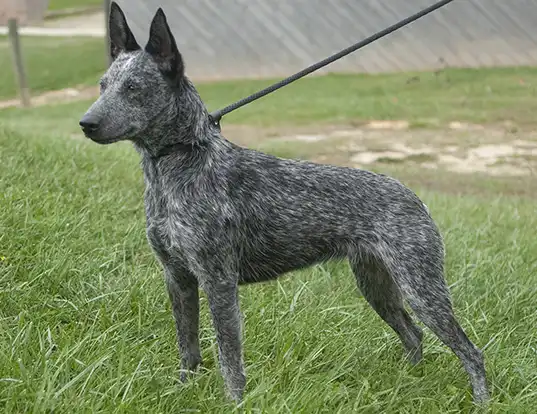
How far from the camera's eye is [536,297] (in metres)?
4.93

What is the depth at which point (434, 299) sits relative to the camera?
356 cm

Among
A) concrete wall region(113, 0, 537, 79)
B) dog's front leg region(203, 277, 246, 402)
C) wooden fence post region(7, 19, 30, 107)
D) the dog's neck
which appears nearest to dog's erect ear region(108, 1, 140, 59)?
the dog's neck

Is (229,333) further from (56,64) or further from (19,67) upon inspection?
(56,64)

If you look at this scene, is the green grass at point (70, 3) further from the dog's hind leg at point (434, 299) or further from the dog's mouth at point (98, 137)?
the dog's hind leg at point (434, 299)

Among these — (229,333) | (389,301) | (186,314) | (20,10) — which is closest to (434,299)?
(389,301)

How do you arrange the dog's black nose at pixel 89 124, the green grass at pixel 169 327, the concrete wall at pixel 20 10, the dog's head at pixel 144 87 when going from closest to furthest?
the dog's black nose at pixel 89 124
the dog's head at pixel 144 87
the green grass at pixel 169 327
the concrete wall at pixel 20 10

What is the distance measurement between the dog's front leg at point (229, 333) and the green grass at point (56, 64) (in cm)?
1777

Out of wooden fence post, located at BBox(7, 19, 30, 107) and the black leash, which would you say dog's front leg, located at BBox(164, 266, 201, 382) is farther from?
wooden fence post, located at BBox(7, 19, 30, 107)

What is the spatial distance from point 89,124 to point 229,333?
3.75ft

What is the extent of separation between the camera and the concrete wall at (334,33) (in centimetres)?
1650

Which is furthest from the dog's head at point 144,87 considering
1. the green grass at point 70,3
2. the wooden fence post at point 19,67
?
the green grass at point 70,3

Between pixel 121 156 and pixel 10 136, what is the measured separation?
120 centimetres

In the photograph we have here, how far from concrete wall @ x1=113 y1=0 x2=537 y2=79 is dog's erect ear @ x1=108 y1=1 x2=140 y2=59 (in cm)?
1388

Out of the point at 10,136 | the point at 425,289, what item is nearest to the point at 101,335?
the point at 425,289
